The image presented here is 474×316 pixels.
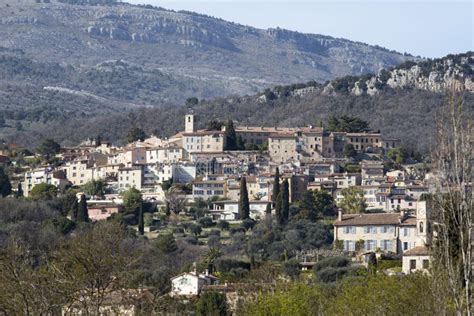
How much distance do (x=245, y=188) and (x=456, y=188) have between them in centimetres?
6109

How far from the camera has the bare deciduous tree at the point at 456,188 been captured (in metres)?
22.8

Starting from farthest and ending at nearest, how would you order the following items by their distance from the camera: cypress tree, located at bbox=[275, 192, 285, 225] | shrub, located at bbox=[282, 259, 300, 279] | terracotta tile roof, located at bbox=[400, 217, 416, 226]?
cypress tree, located at bbox=[275, 192, 285, 225] < terracotta tile roof, located at bbox=[400, 217, 416, 226] < shrub, located at bbox=[282, 259, 300, 279]

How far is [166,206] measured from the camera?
87.0m

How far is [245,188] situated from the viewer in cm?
8450

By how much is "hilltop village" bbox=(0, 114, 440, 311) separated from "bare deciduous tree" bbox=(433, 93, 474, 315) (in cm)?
3588

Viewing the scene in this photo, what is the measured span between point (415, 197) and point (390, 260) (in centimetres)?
1875

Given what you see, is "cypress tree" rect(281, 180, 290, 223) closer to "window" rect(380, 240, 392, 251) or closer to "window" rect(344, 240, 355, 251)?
"window" rect(344, 240, 355, 251)

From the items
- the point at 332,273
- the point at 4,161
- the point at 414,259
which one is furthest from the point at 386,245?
the point at 4,161

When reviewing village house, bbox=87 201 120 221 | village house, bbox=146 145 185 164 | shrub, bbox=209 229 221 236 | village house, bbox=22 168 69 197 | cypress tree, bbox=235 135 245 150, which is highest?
cypress tree, bbox=235 135 245 150

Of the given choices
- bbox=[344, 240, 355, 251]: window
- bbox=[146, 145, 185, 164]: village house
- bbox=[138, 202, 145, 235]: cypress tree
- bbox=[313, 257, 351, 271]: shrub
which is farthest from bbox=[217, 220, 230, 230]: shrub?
bbox=[146, 145, 185, 164]: village house

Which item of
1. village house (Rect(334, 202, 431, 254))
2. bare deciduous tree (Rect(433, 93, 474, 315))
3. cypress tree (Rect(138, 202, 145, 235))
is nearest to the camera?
bare deciduous tree (Rect(433, 93, 474, 315))

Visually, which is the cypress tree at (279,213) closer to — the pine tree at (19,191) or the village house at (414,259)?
the pine tree at (19,191)

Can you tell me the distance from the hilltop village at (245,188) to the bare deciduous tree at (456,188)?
118 feet

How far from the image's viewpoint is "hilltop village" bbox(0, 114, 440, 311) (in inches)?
2859
